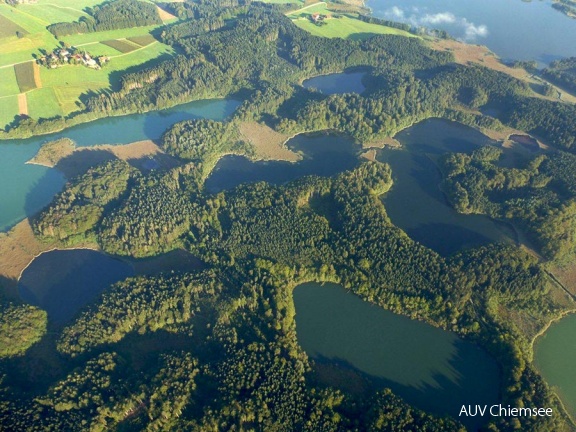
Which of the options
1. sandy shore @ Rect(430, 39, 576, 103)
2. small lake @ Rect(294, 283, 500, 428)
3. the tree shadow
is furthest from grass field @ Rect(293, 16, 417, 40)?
the tree shadow

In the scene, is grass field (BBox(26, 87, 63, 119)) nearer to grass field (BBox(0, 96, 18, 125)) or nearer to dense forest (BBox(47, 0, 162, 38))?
grass field (BBox(0, 96, 18, 125))

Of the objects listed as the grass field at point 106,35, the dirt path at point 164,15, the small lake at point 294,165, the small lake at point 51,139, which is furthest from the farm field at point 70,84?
the small lake at point 294,165

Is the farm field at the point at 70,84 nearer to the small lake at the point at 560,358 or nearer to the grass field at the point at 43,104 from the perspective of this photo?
the grass field at the point at 43,104

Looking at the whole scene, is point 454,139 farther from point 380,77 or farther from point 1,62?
point 1,62

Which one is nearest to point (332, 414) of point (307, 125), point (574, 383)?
point (574, 383)

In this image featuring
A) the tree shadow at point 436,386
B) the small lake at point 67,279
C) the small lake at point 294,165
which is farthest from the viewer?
the small lake at point 294,165

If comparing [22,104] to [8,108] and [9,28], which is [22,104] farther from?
[9,28]
